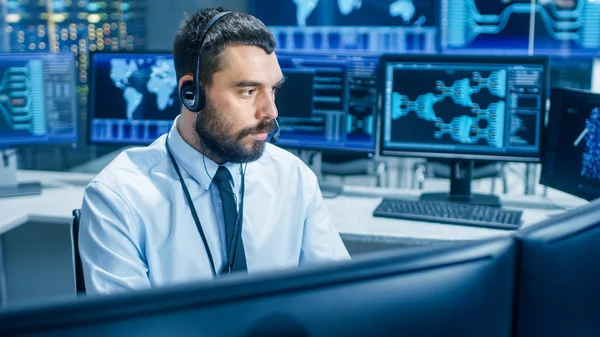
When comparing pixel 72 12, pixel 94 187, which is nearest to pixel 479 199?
pixel 94 187

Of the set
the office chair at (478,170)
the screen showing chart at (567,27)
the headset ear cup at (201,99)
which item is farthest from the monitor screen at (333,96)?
the screen showing chart at (567,27)

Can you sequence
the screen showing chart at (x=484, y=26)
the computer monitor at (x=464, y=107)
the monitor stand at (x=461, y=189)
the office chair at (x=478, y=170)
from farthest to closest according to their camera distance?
the office chair at (x=478, y=170), the screen showing chart at (x=484, y=26), the monitor stand at (x=461, y=189), the computer monitor at (x=464, y=107)

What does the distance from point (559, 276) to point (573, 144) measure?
1.56 meters

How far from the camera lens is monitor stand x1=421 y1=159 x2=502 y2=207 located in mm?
2244

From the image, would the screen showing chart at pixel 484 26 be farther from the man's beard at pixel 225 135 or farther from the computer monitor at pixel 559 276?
the computer monitor at pixel 559 276

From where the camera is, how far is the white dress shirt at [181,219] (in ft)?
4.01

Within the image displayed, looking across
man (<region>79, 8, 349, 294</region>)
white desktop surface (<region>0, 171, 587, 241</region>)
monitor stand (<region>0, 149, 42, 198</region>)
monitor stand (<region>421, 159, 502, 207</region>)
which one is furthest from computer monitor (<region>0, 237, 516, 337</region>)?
monitor stand (<region>0, 149, 42, 198</region>)

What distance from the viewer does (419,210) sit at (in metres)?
2.06

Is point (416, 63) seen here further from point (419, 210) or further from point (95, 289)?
point (95, 289)

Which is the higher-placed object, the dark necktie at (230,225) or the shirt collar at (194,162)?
the shirt collar at (194,162)

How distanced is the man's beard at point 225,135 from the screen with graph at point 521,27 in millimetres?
2678

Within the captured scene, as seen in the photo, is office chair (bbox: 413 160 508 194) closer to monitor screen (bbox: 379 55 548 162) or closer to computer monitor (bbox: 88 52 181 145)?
monitor screen (bbox: 379 55 548 162)

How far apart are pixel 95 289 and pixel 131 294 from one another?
0.74 meters

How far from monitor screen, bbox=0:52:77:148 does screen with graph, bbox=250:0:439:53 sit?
1531 millimetres
